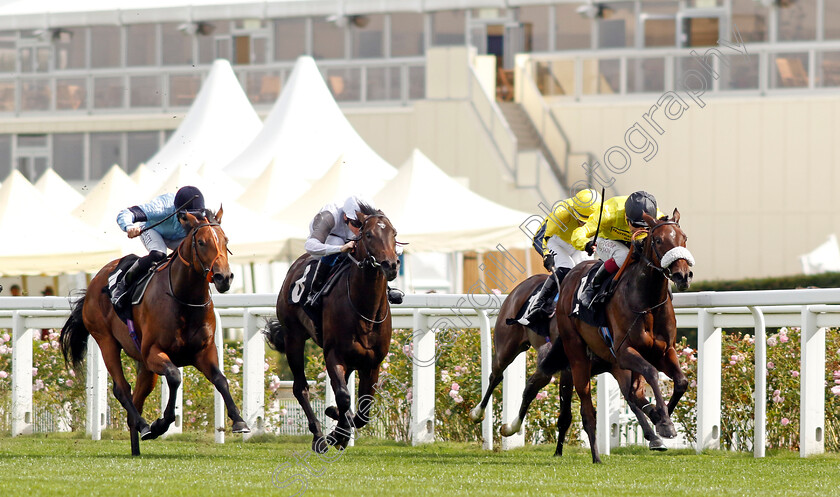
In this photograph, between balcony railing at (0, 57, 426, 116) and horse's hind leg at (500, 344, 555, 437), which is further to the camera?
balcony railing at (0, 57, 426, 116)

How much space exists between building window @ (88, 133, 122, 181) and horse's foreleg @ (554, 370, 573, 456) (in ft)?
66.9

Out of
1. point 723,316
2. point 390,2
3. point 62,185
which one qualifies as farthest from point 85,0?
point 723,316

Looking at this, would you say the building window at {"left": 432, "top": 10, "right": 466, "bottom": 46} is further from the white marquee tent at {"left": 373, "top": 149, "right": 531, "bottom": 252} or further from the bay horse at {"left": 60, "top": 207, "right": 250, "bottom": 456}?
the bay horse at {"left": 60, "top": 207, "right": 250, "bottom": 456}

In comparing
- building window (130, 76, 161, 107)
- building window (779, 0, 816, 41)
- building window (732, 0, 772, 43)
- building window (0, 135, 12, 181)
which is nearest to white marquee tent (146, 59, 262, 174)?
building window (130, 76, 161, 107)

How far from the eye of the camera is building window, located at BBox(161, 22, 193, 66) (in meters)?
29.1

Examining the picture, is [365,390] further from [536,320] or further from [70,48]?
[70,48]

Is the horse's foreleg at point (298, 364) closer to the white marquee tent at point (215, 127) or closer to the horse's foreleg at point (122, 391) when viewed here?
the horse's foreleg at point (122, 391)

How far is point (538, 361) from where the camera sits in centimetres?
890

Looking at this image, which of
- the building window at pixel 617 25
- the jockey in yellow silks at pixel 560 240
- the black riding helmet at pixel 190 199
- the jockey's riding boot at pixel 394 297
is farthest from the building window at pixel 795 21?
the black riding helmet at pixel 190 199

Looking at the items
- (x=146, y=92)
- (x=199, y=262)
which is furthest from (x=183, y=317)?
(x=146, y=92)

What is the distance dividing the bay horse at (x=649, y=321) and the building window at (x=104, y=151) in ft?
69.2

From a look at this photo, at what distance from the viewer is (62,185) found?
2080 centimetres

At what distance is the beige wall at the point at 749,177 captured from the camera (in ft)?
73.3

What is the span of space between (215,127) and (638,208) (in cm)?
1517
